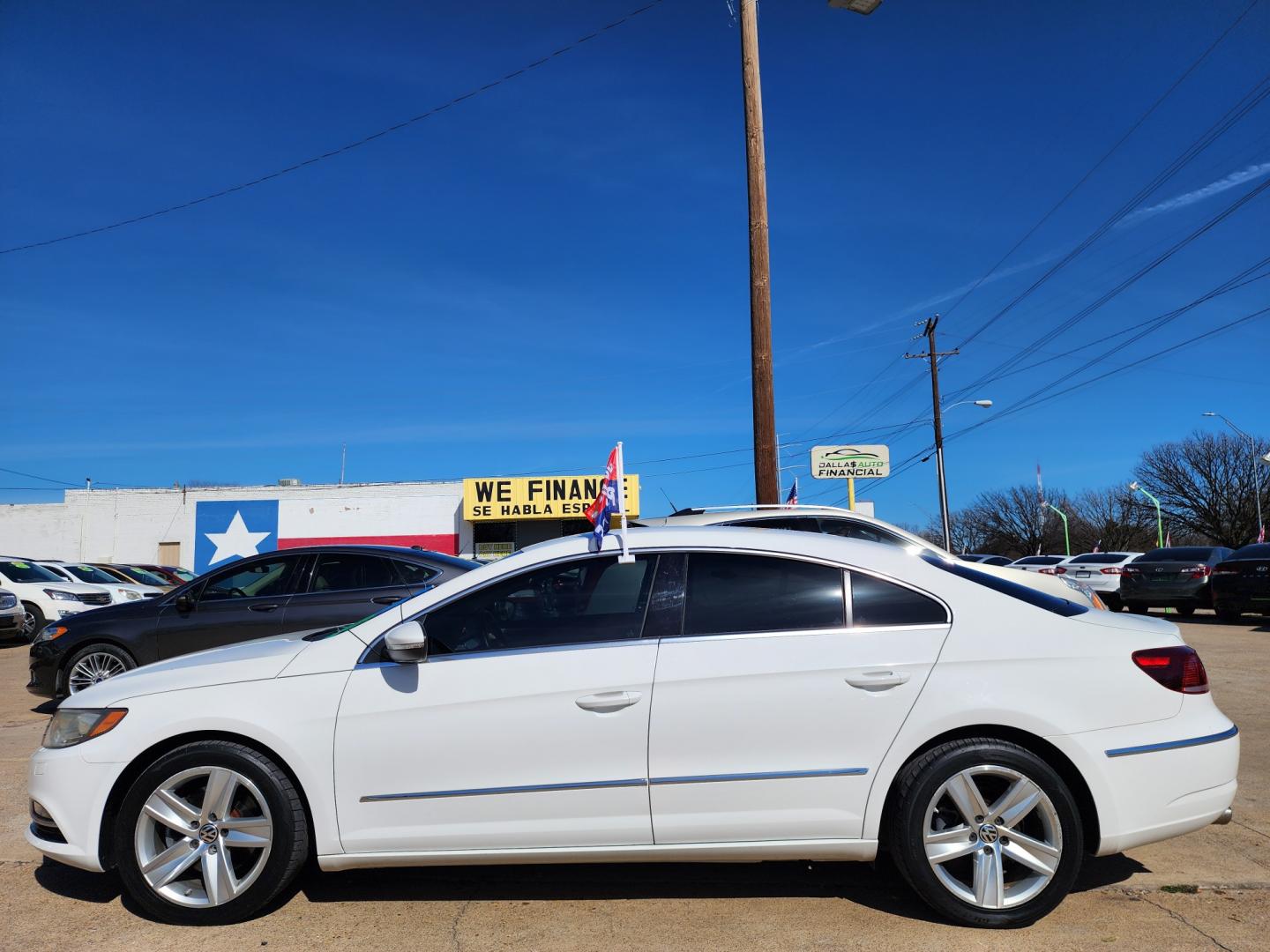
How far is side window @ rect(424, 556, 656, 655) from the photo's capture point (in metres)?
3.94

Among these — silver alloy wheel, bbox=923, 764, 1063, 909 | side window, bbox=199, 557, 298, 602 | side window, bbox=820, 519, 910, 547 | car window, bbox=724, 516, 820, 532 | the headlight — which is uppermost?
car window, bbox=724, 516, 820, 532

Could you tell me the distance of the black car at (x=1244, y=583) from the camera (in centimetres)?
1599

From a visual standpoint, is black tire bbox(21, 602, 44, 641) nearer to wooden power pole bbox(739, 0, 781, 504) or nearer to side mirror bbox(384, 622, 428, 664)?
wooden power pole bbox(739, 0, 781, 504)

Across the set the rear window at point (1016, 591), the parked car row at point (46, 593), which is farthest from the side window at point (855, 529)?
the parked car row at point (46, 593)

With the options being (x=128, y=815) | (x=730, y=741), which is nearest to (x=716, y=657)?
(x=730, y=741)

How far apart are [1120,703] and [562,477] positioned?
34.2m

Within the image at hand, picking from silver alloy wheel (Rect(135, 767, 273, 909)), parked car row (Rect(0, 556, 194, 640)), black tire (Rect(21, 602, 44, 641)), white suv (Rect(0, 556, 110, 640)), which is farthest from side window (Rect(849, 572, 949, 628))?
black tire (Rect(21, 602, 44, 641))

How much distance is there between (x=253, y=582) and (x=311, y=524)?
32719 millimetres

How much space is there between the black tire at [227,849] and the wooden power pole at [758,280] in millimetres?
7225

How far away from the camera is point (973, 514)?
259ft

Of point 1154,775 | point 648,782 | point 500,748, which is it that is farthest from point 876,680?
point 500,748

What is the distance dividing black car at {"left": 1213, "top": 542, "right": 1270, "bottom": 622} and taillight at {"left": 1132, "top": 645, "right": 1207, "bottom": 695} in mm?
14814

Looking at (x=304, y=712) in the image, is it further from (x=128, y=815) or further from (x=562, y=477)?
(x=562, y=477)

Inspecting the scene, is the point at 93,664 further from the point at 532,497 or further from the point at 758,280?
the point at 532,497
